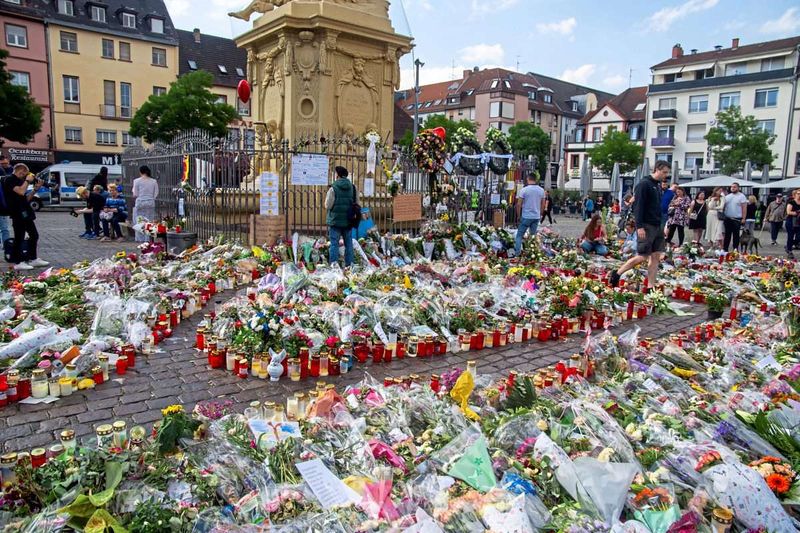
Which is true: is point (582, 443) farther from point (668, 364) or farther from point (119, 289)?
point (119, 289)

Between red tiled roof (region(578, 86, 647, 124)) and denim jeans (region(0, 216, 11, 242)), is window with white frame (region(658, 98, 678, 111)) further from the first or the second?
denim jeans (region(0, 216, 11, 242))

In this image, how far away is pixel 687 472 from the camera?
2859 mm

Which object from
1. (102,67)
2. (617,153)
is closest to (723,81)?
(617,153)

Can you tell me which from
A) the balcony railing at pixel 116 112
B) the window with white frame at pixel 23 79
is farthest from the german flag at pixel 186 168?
the balcony railing at pixel 116 112

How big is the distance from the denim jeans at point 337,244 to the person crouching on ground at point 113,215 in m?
7.98

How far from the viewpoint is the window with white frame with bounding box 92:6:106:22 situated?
40.6 m

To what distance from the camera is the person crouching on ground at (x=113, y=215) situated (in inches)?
562

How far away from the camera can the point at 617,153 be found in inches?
2133

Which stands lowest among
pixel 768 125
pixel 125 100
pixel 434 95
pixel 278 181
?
pixel 278 181

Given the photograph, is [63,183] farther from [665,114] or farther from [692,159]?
[692,159]

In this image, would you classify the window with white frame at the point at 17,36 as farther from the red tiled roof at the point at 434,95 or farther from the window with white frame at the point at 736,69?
the window with white frame at the point at 736,69

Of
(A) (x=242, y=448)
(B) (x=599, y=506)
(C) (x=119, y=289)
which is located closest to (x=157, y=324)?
(C) (x=119, y=289)

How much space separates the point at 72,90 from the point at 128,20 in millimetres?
7005

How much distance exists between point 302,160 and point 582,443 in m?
8.19
